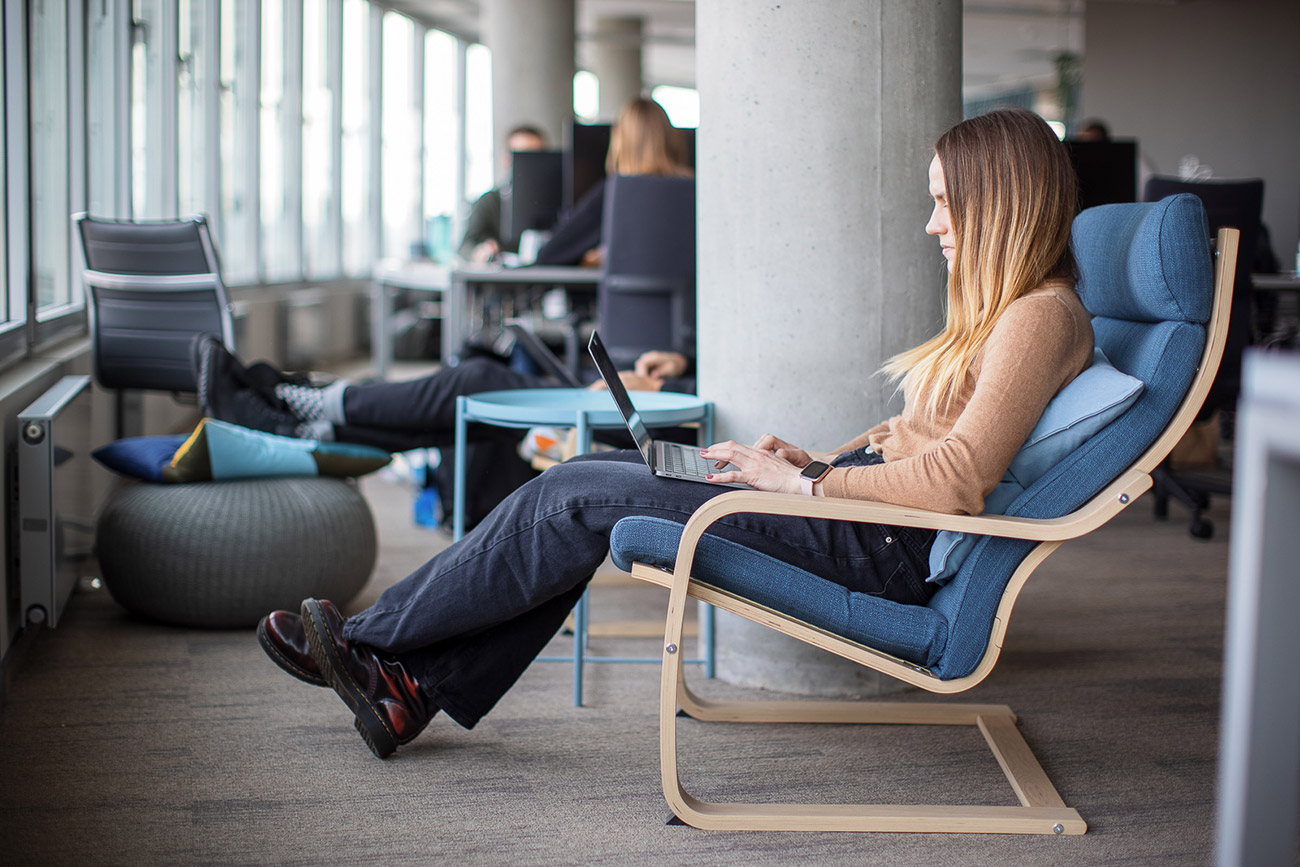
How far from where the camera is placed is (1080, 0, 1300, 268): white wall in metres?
7.88

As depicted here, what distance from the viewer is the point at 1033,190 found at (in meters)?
1.75

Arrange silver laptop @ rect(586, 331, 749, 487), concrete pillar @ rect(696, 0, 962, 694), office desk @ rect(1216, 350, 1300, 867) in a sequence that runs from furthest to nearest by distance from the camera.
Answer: concrete pillar @ rect(696, 0, 962, 694) → silver laptop @ rect(586, 331, 749, 487) → office desk @ rect(1216, 350, 1300, 867)

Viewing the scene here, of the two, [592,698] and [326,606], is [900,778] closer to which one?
[592,698]

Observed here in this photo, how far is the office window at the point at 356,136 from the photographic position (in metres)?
10.3

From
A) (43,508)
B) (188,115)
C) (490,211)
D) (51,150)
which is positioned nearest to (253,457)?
(43,508)

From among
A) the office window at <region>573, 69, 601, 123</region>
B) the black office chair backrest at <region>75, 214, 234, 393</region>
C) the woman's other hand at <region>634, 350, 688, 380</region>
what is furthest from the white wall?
the office window at <region>573, 69, 601, 123</region>

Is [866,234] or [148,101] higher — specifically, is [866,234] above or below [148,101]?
below

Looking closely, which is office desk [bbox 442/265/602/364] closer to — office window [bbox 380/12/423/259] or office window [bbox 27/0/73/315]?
office window [bbox 27/0/73/315]

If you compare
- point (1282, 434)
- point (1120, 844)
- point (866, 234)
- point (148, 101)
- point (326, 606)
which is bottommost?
point (1120, 844)

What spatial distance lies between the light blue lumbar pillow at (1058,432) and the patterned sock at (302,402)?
1.98 metres

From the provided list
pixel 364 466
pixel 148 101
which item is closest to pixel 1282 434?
pixel 364 466

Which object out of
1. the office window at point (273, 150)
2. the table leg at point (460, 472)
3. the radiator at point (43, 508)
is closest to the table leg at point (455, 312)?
the radiator at point (43, 508)

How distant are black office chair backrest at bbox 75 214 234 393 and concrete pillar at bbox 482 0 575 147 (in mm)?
6174

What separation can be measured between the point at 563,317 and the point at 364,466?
2.14 m
